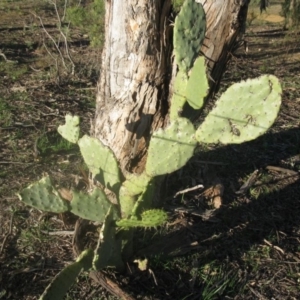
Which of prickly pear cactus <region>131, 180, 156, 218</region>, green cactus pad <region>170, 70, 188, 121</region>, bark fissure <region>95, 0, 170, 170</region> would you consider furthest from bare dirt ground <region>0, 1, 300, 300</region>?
green cactus pad <region>170, 70, 188, 121</region>

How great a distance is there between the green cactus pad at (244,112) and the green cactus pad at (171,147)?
2.5 inches

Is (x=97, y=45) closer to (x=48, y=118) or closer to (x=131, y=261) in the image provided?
(x=48, y=118)

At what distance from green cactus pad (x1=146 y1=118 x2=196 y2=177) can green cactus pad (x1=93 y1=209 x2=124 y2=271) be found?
35 cm

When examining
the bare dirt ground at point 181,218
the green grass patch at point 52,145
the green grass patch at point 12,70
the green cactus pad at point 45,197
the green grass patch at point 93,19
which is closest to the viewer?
the green cactus pad at point 45,197

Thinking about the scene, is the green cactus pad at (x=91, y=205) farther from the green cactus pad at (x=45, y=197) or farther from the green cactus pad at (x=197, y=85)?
the green cactus pad at (x=197, y=85)

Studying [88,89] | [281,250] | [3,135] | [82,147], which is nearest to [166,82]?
[82,147]

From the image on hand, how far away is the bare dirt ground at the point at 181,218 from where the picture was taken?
3.41 metres

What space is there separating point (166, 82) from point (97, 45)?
3724 mm

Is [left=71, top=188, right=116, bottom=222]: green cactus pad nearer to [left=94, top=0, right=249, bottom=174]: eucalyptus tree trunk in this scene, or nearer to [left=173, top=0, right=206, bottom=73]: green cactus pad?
[left=94, top=0, right=249, bottom=174]: eucalyptus tree trunk

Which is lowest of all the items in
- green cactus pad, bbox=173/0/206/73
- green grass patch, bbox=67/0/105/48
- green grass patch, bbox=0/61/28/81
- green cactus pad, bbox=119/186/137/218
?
green grass patch, bbox=0/61/28/81

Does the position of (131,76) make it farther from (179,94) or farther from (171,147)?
(171,147)

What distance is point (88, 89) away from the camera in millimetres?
6297

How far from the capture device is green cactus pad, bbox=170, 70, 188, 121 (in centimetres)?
303

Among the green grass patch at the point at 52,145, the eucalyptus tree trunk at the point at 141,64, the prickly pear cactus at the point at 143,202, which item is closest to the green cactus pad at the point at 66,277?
the prickly pear cactus at the point at 143,202
